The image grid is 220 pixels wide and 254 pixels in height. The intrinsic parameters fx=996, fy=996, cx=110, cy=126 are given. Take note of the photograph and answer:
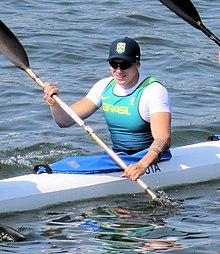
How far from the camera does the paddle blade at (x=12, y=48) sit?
8352 millimetres

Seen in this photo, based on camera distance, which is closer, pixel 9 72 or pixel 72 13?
pixel 9 72

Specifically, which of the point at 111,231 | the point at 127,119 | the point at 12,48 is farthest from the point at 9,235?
the point at 12,48

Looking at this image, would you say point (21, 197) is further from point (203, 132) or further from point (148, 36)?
point (148, 36)

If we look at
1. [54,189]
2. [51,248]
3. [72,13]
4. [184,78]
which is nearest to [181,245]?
[51,248]

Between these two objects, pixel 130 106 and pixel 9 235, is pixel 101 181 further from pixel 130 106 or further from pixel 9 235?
pixel 9 235

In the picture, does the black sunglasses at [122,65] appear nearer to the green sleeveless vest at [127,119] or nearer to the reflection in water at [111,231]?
the green sleeveless vest at [127,119]

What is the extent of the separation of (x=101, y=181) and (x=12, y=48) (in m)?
1.37

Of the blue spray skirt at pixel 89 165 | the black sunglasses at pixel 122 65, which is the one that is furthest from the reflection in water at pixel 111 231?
the black sunglasses at pixel 122 65

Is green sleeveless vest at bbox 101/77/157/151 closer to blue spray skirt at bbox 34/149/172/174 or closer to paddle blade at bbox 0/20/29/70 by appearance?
blue spray skirt at bbox 34/149/172/174

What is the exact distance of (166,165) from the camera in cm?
852

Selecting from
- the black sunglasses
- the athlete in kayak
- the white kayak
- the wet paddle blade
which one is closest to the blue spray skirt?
the white kayak

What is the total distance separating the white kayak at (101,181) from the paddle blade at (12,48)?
1.04 meters

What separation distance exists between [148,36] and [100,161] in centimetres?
703

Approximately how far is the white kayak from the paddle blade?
1.04 metres
